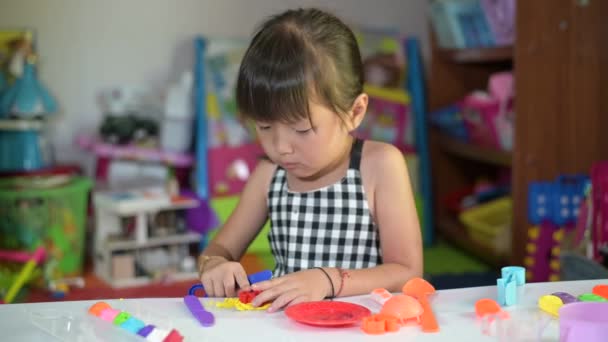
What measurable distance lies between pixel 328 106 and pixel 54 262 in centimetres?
173

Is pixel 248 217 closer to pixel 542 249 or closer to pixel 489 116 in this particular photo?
pixel 542 249

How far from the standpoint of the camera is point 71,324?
0.85 metres

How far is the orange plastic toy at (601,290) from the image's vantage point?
0.89m

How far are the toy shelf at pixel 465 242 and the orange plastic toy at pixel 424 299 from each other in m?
1.71

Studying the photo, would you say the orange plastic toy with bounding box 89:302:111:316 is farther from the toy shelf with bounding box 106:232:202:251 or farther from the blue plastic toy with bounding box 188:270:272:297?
the toy shelf with bounding box 106:232:202:251

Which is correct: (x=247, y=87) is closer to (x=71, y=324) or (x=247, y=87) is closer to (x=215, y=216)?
(x=71, y=324)

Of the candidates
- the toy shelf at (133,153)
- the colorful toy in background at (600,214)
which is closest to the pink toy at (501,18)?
the colorful toy in background at (600,214)

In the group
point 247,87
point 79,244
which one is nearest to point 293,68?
point 247,87

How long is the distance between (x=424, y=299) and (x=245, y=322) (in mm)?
203

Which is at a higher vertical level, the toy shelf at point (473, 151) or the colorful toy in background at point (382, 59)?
the colorful toy in background at point (382, 59)

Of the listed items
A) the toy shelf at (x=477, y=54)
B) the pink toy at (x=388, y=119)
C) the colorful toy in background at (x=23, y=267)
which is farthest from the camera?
the pink toy at (x=388, y=119)

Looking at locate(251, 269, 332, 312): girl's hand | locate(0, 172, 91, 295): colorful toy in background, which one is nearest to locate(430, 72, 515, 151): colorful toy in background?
locate(0, 172, 91, 295): colorful toy in background

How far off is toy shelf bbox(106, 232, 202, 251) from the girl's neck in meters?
1.41

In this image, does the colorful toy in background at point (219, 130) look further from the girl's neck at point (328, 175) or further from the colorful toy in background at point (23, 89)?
the girl's neck at point (328, 175)
